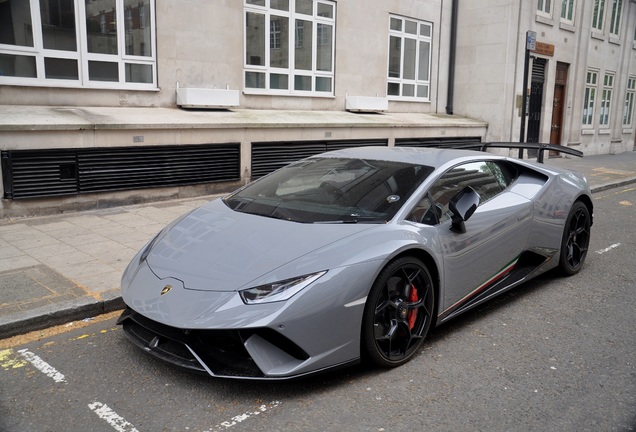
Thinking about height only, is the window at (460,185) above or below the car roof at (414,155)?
below

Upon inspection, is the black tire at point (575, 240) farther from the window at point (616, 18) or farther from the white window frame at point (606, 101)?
the window at point (616, 18)

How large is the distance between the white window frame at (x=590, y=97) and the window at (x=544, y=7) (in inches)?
167

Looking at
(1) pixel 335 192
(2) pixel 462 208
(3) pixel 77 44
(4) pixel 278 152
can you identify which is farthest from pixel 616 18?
(1) pixel 335 192

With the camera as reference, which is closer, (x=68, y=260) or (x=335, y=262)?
(x=335, y=262)

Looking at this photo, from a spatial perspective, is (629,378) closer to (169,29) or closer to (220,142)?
(220,142)

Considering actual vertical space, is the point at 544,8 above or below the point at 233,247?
above

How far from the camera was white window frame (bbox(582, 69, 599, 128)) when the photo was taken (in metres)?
22.6

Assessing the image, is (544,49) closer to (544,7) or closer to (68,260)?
(544,7)

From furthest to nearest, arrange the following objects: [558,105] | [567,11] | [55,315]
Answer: [558,105] → [567,11] → [55,315]

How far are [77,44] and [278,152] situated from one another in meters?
4.01

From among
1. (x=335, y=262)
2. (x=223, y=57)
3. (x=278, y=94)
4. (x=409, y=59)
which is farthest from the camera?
(x=409, y=59)

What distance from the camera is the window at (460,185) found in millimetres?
4273

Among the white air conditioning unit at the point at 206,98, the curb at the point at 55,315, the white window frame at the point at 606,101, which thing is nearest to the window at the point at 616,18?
the white window frame at the point at 606,101

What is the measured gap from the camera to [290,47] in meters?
13.6
